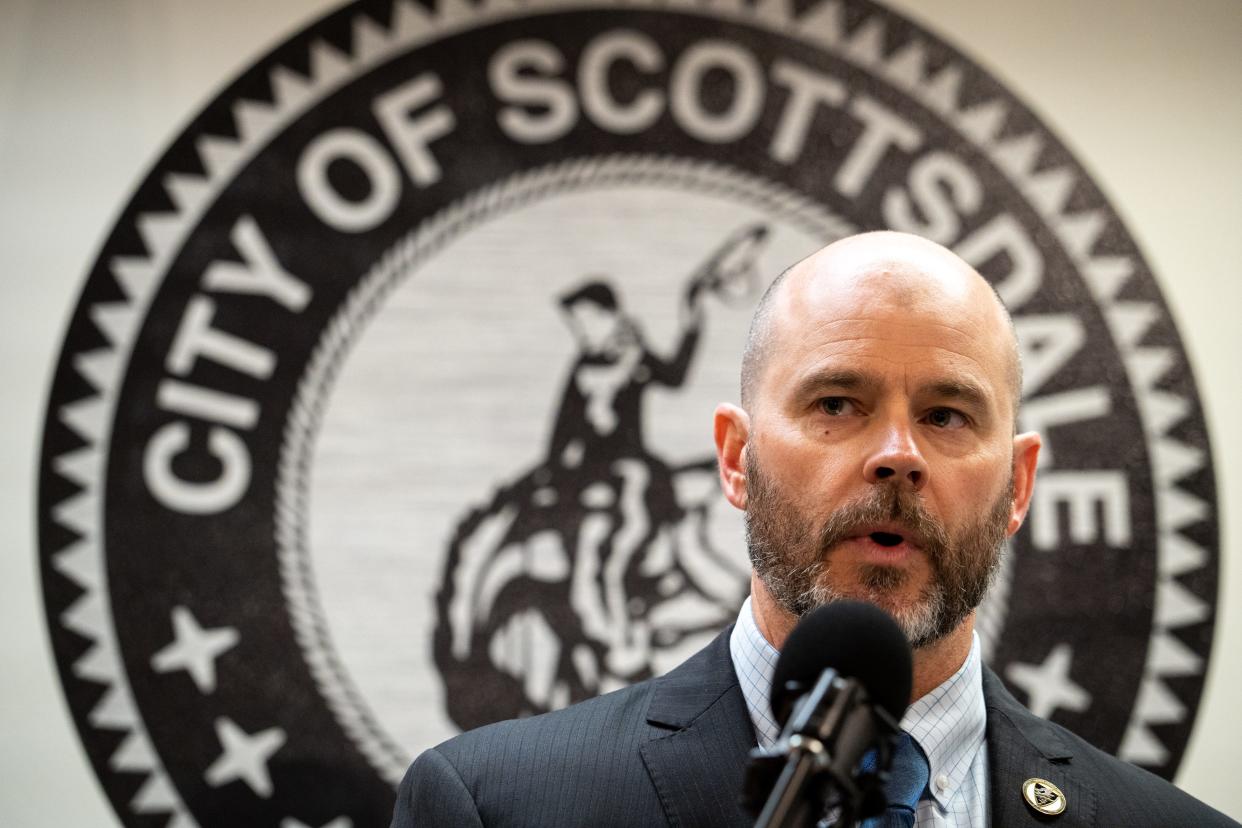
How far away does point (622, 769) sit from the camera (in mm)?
1468

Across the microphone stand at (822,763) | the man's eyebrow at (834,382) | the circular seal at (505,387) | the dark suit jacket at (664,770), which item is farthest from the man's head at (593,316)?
the microphone stand at (822,763)

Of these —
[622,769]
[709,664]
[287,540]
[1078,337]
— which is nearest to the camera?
Answer: [622,769]

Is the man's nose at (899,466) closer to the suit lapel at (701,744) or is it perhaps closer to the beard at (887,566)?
the beard at (887,566)

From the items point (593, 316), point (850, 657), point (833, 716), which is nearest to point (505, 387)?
point (593, 316)

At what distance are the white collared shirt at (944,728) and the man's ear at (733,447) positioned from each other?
16 cm

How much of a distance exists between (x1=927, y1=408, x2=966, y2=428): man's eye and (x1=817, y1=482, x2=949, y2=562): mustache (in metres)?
0.12

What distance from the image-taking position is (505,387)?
2807 mm

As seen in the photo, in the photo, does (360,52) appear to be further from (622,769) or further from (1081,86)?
(622,769)

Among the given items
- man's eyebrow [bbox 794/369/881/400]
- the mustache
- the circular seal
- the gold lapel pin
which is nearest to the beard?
the mustache

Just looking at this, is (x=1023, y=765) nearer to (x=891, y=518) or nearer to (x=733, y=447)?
(x=891, y=518)

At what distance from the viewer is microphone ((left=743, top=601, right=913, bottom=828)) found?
0.82 metres

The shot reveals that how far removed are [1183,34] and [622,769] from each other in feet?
7.98

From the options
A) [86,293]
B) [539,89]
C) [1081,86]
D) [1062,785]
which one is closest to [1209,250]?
[1081,86]

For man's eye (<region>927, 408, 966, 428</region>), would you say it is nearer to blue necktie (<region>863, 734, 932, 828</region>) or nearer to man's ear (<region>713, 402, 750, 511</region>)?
man's ear (<region>713, 402, 750, 511</region>)
